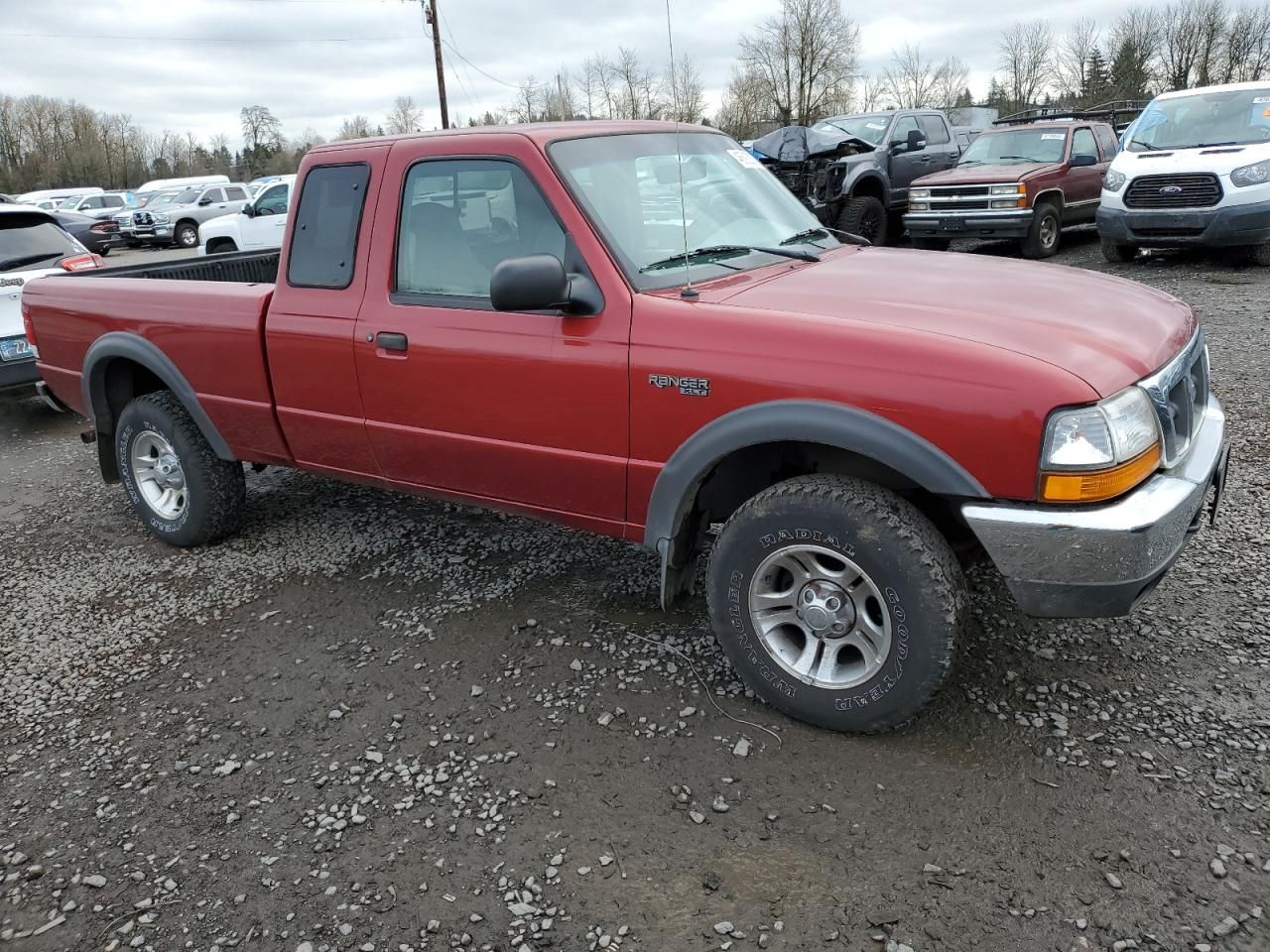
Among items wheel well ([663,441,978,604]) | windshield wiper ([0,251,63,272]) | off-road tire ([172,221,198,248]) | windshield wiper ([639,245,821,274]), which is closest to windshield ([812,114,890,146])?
windshield wiper ([0,251,63,272])

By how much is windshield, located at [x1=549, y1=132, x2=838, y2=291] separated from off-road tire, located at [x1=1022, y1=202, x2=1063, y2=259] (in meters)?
9.13

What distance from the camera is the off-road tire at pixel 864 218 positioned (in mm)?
12734

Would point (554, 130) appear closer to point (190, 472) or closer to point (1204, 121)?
point (190, 472)

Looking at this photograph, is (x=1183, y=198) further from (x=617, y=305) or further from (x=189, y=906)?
(x=189, y=906)

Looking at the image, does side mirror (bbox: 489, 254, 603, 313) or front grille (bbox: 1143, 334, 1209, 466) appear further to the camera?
side mirror (bbox: 489, 254, 603, 313)

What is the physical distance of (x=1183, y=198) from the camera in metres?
10.2

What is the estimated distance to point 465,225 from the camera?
3652 mm

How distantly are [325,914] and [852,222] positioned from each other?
1182 centimetres

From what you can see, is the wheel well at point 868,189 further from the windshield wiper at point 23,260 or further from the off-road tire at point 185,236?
the off-road tire at point 185,236

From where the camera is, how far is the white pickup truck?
16656 mm

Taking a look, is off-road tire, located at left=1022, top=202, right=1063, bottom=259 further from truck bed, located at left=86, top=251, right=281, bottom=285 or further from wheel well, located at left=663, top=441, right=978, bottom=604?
wheel well, located at left=663, top=441, right=978, bottom=604

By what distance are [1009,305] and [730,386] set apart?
3.13 feet

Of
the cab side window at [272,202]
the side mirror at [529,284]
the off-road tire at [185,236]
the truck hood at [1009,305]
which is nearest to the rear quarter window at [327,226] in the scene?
the side mirror at [529,284]

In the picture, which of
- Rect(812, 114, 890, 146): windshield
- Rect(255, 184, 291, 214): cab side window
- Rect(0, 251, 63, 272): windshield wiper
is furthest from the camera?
Rect(255, 184, 291, 214): cab side window
